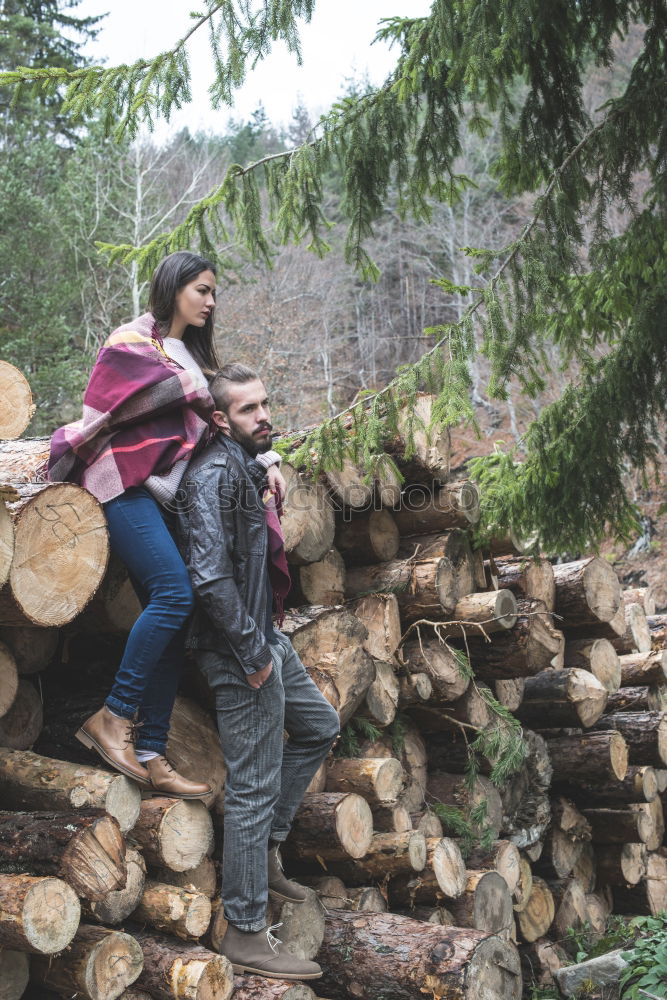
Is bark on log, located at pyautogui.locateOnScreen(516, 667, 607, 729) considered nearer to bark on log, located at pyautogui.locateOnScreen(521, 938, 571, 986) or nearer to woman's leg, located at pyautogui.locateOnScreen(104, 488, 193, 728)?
bark on log, located at pyautogui.locateOnScreen(521, 938, 571, 986)

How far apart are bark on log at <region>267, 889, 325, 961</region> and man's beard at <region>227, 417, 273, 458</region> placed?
177cm

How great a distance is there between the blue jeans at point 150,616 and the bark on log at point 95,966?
625 mm

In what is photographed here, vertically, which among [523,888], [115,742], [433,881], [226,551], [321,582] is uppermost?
[226,551]

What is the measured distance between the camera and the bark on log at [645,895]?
6043 millimetres

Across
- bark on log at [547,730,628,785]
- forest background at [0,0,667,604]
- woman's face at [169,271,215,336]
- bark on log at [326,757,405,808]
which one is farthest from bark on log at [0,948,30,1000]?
forest background at [0,0,667,604]

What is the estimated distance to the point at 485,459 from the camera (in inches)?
224

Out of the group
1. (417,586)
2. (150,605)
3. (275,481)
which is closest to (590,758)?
(417,586)

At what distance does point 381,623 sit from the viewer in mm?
4719

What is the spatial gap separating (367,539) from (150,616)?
2063 mm

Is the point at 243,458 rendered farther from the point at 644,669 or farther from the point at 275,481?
the point at 644,669

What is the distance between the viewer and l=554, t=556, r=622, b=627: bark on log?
5.75 m

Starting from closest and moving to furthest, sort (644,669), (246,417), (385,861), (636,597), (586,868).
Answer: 1. (246,417)
2. (385,861)
3. (586,868)
4. (644,669)
5. (636,597)

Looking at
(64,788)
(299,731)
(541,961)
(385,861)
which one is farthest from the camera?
(541,961)

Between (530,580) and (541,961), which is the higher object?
(530,580)
